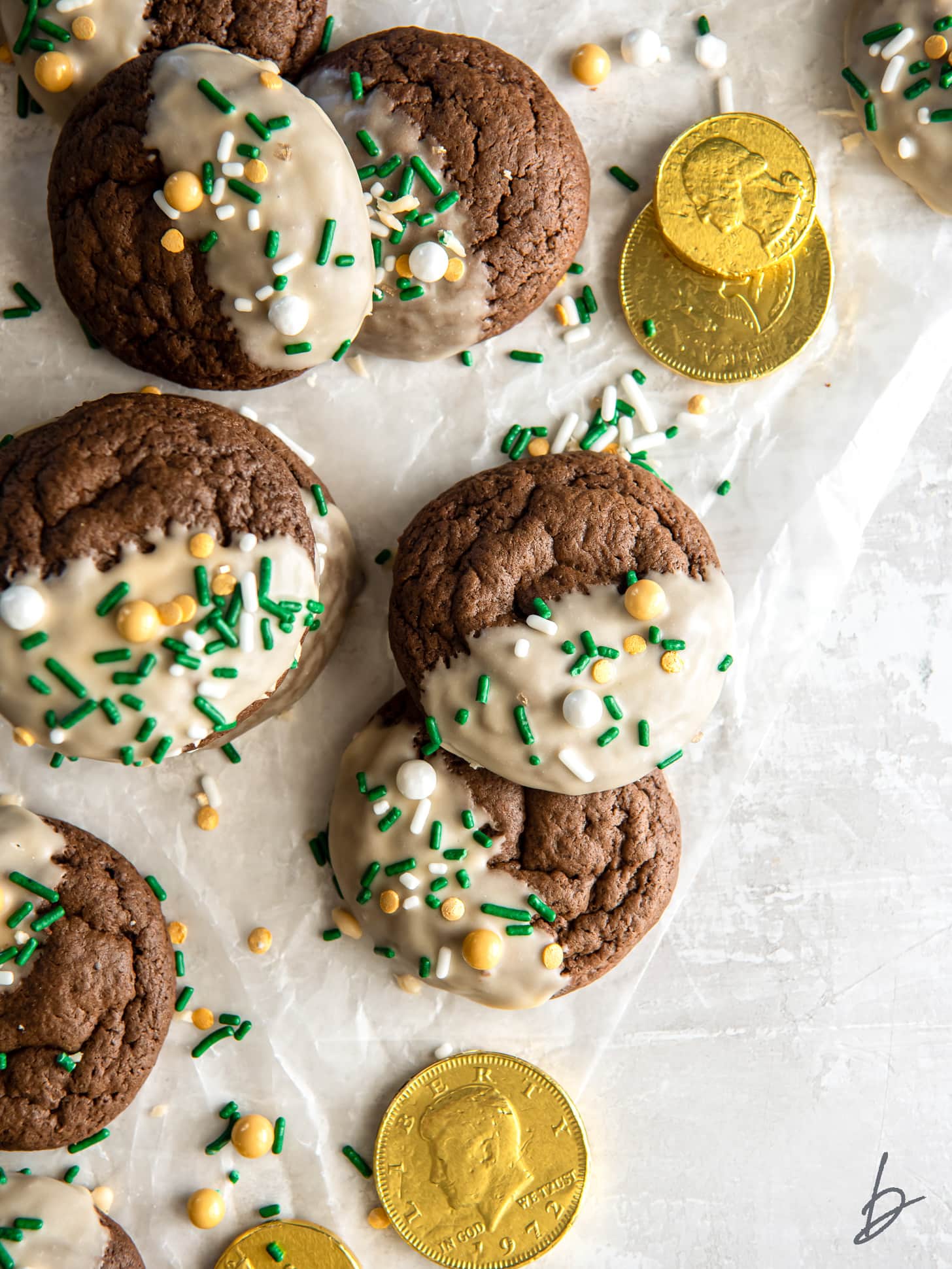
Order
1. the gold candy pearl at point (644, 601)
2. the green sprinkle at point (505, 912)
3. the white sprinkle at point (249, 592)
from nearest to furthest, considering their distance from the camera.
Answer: the white sprinkle at point (249, 592) < the gold candy pearl at point (644, 601) < the green sprinkle at point (505, 912)

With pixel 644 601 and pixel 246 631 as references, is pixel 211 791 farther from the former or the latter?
pixel 644 601

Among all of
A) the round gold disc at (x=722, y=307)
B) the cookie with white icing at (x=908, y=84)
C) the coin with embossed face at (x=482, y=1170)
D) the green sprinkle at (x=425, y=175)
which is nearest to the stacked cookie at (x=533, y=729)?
the coin with embossed face at (x=482, y=1170)

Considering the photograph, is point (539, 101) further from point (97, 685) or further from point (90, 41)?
point (97, 685)

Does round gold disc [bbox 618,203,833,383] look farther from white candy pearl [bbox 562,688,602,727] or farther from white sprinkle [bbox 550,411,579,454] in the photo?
white candy pearl [bbox 562,688,602,727]

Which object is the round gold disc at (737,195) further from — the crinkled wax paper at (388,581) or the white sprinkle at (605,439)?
the white sprinkle at (605,439)

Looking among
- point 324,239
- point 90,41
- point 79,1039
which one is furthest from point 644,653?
point 90,41

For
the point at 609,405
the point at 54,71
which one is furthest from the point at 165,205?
the point at 609,405

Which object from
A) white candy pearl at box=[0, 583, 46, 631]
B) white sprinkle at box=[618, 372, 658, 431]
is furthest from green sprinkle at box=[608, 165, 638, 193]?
white candy pearl at box=[0, 583, 46, 631]

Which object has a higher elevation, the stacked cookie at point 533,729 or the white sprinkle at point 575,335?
the white sprinkle at point 575,335

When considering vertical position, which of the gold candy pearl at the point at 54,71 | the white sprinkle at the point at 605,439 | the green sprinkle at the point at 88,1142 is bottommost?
the green sprinkle at the point at 88,1142
